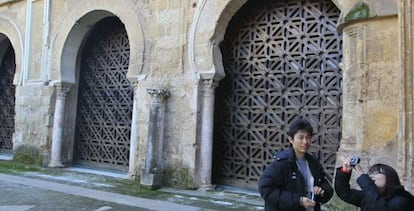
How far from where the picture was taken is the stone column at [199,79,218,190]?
258 inches

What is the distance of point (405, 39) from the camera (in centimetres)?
445

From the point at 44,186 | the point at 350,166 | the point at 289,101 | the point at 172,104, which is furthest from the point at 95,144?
the point at 350,166

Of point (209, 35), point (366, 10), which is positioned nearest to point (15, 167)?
point (209, 35)

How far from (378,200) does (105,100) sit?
7.43 meters

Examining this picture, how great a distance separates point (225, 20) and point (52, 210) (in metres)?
3.95

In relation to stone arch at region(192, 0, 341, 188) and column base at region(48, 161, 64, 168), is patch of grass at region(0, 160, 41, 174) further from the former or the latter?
stone arch at region(192, 0, 341, 188)

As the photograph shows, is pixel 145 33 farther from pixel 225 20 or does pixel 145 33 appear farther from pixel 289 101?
pixel 289 101

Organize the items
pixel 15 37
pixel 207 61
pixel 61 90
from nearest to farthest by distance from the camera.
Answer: pixel 207 61 → pixel 61 90 → pixel 15 37

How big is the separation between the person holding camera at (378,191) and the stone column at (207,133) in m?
4.11

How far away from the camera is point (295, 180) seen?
7.97 feet

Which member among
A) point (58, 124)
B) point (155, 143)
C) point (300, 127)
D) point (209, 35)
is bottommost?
point (155, 143)

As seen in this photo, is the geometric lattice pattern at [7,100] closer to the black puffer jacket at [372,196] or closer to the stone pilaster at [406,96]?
the stone pilaster at [406,96]

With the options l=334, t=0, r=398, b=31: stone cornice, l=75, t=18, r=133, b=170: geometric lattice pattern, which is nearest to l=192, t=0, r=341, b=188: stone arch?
l=334, t=0, r=398, b=31: stone cornice

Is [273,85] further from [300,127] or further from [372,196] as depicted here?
[372,196]
